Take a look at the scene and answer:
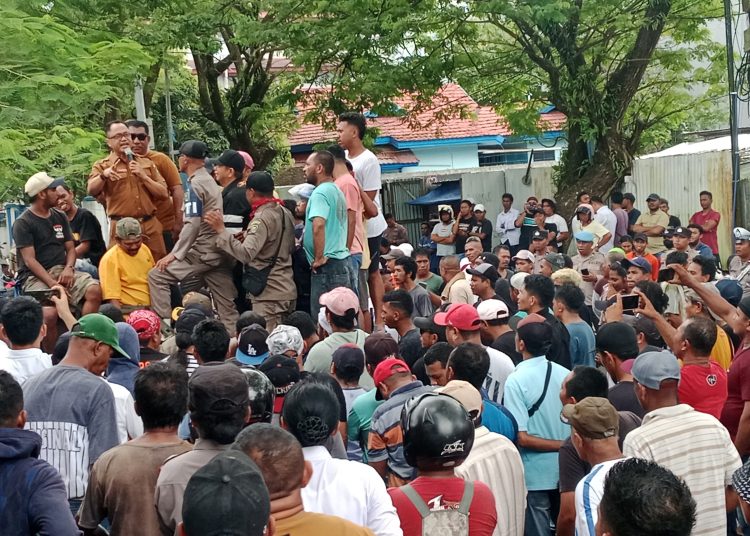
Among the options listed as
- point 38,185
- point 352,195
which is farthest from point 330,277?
point 38,185

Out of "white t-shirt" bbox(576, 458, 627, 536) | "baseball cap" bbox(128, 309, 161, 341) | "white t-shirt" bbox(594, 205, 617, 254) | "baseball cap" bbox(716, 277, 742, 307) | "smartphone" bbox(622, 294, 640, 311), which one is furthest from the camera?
"white t-shirt" bbox(594, 205, 617, 254)

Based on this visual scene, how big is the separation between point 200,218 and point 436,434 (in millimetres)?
5808

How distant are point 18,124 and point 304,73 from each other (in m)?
7.21

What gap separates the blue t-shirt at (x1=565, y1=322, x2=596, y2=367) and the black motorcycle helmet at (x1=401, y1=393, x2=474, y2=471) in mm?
3964

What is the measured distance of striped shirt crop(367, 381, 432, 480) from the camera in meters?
5.52

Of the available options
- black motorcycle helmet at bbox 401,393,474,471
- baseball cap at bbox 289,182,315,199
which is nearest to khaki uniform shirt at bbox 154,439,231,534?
black motorcycle helmet at bbox 401,393,474,471

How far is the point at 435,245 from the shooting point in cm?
1927

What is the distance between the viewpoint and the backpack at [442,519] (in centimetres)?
413

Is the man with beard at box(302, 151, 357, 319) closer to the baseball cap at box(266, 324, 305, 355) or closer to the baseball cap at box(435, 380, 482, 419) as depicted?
the baseball cap at box(266, 324, 305, 355)

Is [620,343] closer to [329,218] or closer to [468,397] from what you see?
[468,397]

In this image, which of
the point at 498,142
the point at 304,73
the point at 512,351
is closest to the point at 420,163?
the point at 498,142

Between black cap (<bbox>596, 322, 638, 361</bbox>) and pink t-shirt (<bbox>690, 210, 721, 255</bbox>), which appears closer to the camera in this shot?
black cap (<bbox>596, 322, 638, 361</bbox>)

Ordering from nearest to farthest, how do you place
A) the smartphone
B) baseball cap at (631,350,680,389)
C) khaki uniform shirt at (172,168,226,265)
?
baseball cap at (631,350,680,389) → the smartphone → khaki uniform shirt at (172,168,226,265)

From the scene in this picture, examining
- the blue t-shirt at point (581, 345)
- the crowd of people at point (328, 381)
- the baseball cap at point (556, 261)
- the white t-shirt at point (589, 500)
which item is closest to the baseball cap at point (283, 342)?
the crowd of people at point (328, 381)
